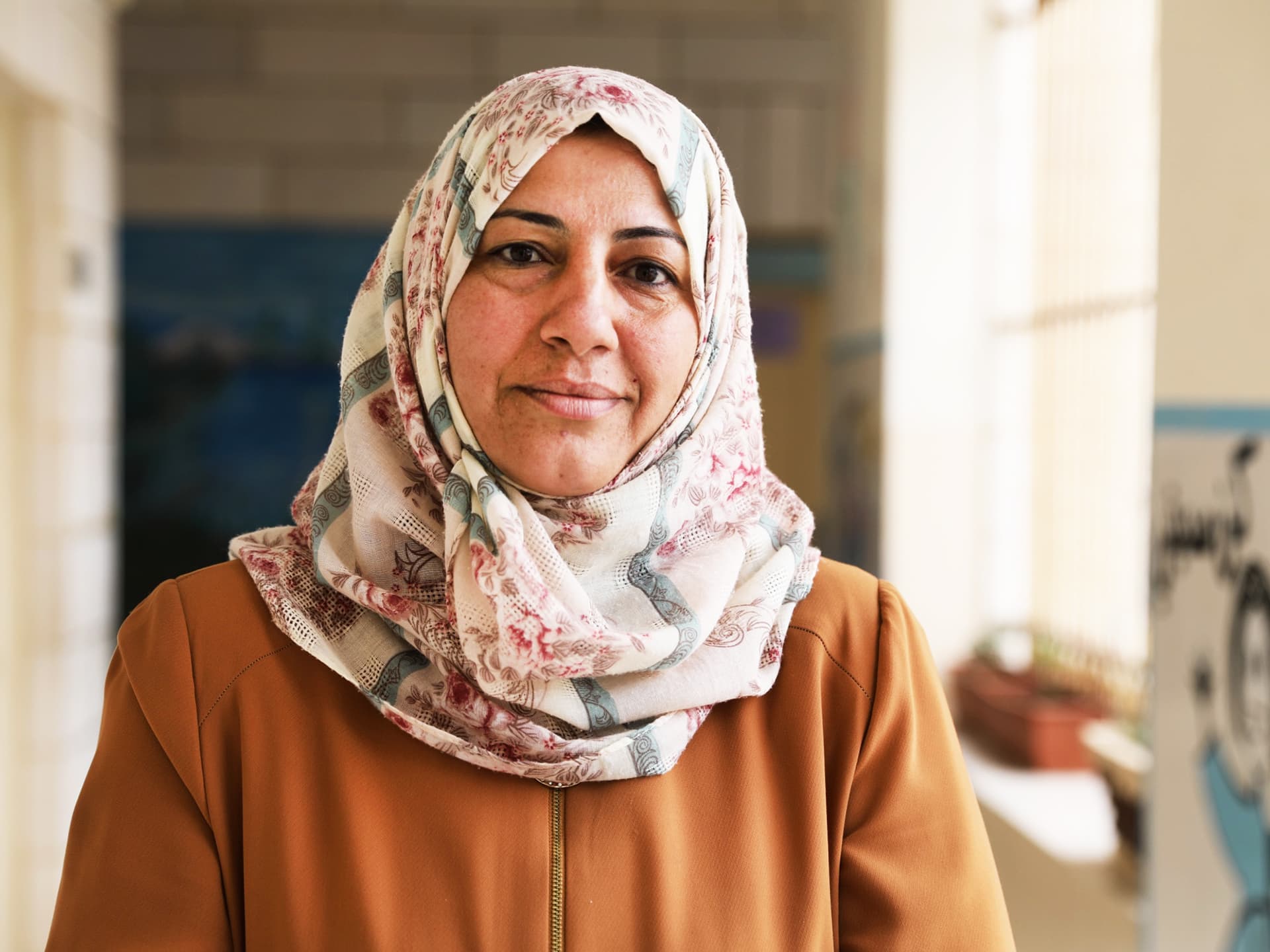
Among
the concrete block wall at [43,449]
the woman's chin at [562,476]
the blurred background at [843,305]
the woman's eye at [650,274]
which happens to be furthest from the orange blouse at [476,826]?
the concrete block wall at [43,449]

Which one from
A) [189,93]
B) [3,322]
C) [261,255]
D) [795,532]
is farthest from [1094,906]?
[189,93]

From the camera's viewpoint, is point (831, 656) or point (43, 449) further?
point (43, 449)

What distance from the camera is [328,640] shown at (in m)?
1.08

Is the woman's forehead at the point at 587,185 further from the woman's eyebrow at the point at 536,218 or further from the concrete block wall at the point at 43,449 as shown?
the concrete block wall at the point at 43,449

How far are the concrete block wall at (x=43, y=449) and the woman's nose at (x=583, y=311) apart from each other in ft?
8.91

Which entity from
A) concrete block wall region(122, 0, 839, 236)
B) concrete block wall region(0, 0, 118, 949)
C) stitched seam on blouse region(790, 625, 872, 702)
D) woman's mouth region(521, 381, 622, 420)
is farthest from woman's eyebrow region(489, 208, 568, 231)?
concrete block wall region(122, 0, 839, 236)

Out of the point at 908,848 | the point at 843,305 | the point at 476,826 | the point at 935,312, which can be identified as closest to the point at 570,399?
the point at 476,826

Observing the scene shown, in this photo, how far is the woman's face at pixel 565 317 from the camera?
1.04 metres

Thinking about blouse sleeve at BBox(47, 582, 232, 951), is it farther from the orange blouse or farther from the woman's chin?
the woman's chin

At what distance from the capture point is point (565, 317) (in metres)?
1.03

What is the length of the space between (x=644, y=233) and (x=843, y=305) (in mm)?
3423

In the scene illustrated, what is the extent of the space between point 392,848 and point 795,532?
478 millimetres

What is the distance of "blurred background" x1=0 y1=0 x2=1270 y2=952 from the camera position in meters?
2.08

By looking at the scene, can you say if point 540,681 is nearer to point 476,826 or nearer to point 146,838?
point 476,826
